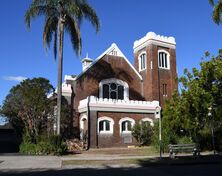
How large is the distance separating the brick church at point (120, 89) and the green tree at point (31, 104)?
4.70 m

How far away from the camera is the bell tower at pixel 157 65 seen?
35.9 m

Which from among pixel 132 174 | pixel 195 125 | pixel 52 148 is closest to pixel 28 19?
pixel 52 148

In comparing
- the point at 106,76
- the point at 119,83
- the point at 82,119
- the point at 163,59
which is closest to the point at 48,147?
the point at 82,119

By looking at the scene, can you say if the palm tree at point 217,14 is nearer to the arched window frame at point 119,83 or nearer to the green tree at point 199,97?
the green tree at point 199,97

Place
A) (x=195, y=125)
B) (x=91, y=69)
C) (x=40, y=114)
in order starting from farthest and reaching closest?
(x=91, y=69) → (x=40, y=114) → (x=195, y=125)

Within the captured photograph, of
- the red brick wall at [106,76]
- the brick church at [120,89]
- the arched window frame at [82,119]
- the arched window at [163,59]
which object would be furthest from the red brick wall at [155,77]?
the arched window frame at [82,119]

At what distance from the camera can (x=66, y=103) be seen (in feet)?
103

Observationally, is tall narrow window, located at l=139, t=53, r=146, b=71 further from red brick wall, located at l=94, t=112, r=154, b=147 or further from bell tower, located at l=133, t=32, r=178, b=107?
red brick wall, located at l=94, t=112, r=154, b=147

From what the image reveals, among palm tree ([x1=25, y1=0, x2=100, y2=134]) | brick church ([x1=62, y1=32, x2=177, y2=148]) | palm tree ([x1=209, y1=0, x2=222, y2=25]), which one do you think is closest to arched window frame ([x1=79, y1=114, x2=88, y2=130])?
brick church ([x1=62, y1=32, x2=177, y2=148])

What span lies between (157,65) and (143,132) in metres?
9.66

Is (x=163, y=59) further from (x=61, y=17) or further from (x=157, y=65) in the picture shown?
(x=61, y=17)

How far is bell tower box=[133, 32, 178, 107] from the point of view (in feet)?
118

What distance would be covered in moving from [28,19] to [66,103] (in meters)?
10.7

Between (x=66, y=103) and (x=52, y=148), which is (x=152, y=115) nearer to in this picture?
(x=66, y=103)
